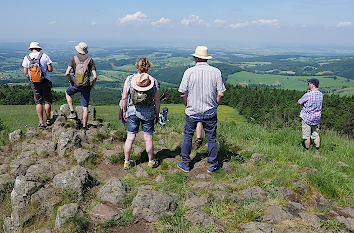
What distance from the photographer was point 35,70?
23.0ft

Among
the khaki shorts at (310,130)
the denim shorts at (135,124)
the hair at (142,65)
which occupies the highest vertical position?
the hair at (142,65)

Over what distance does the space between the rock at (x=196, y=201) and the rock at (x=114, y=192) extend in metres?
1.12

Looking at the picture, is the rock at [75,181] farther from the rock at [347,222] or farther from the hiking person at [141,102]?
the rock at [347,222]

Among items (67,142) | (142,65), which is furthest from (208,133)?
(67,142)

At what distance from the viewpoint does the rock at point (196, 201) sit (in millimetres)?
3955

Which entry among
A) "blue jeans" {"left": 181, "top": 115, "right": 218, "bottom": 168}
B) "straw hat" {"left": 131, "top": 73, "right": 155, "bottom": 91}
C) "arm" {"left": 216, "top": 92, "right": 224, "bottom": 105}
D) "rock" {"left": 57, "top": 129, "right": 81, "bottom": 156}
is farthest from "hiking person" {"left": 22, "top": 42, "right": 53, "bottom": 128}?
"arm" {"left": 216, "top": 92, "right": 224, "bottom": 105}

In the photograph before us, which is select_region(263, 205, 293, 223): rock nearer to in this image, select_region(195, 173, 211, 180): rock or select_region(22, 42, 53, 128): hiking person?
select_region(195, 173, 211, 180): rock

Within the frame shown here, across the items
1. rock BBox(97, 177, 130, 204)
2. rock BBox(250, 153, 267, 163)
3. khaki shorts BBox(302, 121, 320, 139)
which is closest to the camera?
rock BBox(97, 177, 130, 204)

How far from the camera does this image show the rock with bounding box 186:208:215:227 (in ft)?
11.5

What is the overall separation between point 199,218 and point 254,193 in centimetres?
132

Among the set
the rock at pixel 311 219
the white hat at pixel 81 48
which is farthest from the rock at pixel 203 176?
the white hat at pixel 81 48

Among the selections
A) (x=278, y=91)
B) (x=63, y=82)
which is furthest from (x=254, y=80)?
(x=63, y=82)

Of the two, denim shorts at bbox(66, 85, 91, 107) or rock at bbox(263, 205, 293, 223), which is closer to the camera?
rock at bbox(263, 205, 293, 223)

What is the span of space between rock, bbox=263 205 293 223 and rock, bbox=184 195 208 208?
955 mm
